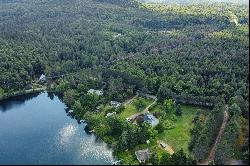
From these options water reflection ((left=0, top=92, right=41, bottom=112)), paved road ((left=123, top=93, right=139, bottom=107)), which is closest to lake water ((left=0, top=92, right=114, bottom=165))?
water reflection ((left=0, top=92, right=41, bottom=112))

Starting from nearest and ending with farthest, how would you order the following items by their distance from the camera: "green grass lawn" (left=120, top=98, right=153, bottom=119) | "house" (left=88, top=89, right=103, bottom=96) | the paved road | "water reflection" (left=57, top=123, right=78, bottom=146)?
"water reflection" (left=57, top=123, right=78, bottom=146) → "green grass lawn" (left=120, top=98, right=153, bottom=119) → the paved road → "house" (left=88, top=89, right=103, bottom=96)

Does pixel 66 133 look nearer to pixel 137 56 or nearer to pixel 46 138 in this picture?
pixel 46 138

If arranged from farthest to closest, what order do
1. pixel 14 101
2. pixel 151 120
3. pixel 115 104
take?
pixel 14 101 < pixel 115 104 < pixel 151 120

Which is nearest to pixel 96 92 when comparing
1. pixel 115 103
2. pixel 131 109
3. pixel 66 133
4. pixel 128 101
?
pixel 115 103

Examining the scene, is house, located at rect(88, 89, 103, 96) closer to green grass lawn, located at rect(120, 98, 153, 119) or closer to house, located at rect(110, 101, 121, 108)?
house, located at rect(110, 101, 121, 108)

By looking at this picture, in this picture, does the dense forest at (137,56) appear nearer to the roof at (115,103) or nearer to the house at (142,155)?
the roof at (115,103)

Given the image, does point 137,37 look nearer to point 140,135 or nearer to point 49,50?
point 49,50

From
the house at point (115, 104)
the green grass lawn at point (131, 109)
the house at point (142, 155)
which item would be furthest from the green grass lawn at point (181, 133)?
the house at point (115, 104)
